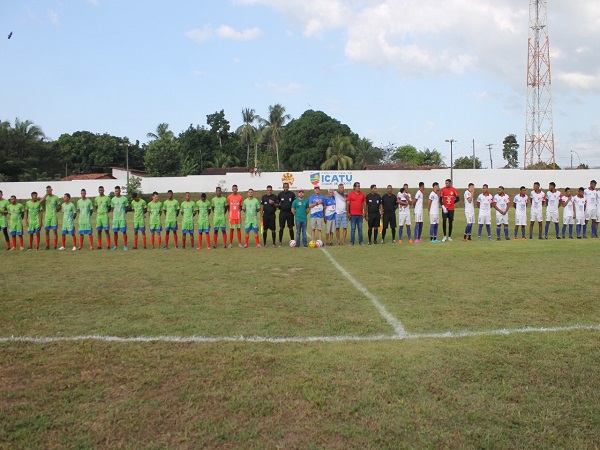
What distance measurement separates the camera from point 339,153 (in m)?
63.1

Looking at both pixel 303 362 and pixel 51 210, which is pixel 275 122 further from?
pixel 303 362

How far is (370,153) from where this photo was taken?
82562 mm

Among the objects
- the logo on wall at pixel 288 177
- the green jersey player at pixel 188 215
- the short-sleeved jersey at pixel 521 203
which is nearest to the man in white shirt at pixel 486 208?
the short-sleeved jersey at pixel 521 203

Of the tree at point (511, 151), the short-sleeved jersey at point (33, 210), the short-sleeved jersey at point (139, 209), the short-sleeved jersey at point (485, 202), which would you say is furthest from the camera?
the tree at point (511, 151)

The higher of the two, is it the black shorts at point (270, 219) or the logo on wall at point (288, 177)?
the logo on wall at point (288, 177)

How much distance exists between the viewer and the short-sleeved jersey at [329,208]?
48.3ft

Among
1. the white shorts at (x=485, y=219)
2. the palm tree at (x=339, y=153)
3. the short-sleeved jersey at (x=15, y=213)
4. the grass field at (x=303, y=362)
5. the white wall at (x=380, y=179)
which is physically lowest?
the grass field at (x=303, y=362)

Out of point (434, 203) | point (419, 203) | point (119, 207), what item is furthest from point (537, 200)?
point (119, 207)

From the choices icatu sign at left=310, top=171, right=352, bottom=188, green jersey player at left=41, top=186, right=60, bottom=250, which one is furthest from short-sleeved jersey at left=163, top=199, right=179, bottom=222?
icatu sign at left=310, top=171, right=352, bottom=188

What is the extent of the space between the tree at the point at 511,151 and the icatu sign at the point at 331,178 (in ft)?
166

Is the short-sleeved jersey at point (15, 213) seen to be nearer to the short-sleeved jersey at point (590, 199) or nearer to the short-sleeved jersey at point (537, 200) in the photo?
the short-sleeved jersey at point (537, 200)

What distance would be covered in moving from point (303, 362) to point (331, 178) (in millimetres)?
43983

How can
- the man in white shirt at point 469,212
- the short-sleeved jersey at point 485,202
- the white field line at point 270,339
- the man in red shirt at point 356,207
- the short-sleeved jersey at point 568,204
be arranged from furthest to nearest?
the short-sleeved jersey at point 568,204
the short-sleeved jersey at point 485,202
the man in white shirt at point 469,212
the man in red shirt at point 356,207
the white field line at point 270,339

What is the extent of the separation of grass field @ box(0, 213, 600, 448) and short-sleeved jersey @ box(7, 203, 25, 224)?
6893 mm
